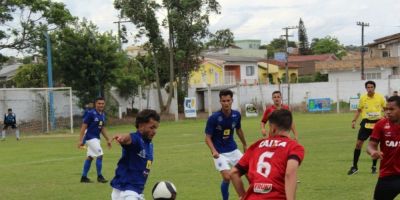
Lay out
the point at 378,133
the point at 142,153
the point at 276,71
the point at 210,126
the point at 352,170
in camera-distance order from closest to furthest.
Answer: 1. the point at 142,153
2. the point at 378,133
3. the point at 210,126
4. the point at 352,170
5. the point at 276,71

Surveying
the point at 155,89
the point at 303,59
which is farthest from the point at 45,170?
the point at 303,59

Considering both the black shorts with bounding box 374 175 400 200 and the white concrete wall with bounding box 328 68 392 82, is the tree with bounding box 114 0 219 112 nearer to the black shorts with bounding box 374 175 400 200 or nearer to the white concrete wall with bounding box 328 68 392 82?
the white concrete wall with bounding box 328 68 392 82

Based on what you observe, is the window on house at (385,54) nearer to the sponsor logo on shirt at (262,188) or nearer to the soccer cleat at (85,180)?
the soccer cleat at (85,180)

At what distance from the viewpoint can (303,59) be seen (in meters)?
109

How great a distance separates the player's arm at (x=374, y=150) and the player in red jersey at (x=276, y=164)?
2258mm

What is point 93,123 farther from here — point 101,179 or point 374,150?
point 374,150

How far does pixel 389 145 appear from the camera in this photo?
7.02 meters

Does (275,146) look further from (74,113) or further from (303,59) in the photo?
(303,59)

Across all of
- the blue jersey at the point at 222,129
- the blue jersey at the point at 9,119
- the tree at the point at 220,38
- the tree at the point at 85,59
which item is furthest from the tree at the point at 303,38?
the blue jersey at the point at 222,129

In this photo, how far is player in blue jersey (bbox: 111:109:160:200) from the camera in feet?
20.6

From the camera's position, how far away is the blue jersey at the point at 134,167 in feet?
20.9

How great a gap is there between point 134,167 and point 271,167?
211 cm

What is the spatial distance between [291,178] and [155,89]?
2193 inches

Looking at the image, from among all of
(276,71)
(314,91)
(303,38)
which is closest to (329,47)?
(303,38)
